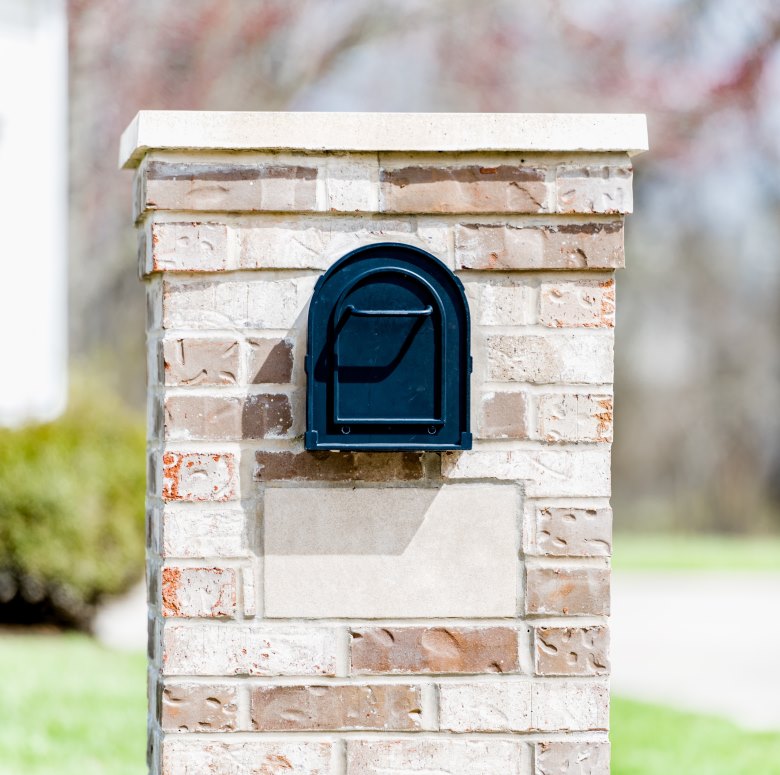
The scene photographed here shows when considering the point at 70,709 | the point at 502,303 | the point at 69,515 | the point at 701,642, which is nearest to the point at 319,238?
the point at 502,303

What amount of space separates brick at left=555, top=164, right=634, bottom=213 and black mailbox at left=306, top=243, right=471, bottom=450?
0.26 metres

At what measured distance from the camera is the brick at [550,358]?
219 centimetres

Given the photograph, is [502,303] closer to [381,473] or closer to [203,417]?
[381,473]

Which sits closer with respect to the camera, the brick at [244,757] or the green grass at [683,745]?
the brick at [244,757]

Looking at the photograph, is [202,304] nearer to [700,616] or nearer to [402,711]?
[402,711]

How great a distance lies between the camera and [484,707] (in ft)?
7.16

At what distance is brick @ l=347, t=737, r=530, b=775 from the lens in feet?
7.10

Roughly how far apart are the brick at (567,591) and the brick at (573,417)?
24cm

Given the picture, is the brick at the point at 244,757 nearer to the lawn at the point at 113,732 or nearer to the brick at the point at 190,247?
the brick at the point at 190,247

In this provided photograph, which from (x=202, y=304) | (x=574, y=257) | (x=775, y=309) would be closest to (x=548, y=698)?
(x=574, y=257)

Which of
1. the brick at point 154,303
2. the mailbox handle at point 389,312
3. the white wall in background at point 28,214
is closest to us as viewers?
the mailbox handle at point 389,312

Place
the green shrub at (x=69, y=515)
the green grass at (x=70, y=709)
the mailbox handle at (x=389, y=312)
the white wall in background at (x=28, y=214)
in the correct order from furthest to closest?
the white wall in background at (x=28, y=214), the green shrub at (x=69, y=515), the green grass at (x=70, y=709), the mailbox handle at (x=389, y=312)

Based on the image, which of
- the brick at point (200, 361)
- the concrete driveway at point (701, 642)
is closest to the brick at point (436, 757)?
the brick at point (200, 361)

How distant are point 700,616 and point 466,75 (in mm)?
5699
